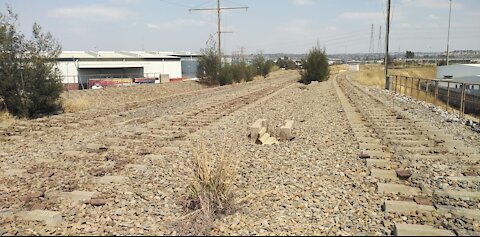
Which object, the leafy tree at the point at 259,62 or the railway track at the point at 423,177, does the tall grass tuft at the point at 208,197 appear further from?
the leafy tree at the point at 259,62

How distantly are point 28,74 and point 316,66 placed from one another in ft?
119

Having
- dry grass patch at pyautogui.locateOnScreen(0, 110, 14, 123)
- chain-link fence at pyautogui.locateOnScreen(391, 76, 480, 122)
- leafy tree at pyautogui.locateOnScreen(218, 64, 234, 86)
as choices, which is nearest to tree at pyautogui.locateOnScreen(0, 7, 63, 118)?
dry grass patch at pyautogui.locateOnScreen(0, 110, 14, 123)

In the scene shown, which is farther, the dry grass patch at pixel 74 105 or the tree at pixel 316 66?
the tree at pixel 316 66

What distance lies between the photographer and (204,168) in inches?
235

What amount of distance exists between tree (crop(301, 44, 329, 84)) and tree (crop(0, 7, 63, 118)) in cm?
3420

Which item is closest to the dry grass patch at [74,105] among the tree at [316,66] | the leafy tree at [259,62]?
the tree at [316,66]

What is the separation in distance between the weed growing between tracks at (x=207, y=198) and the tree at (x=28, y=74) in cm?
1271

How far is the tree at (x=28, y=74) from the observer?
15.9 m

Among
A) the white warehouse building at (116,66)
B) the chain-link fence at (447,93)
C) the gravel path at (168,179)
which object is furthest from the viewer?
the white warehouse building at (116,66)

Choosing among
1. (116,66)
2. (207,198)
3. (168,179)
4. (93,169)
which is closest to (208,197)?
(207,198)

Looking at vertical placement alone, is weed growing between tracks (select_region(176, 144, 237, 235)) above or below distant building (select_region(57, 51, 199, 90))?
below

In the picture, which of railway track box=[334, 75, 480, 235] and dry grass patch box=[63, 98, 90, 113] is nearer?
railway track box=[334, 75, 480, 235]

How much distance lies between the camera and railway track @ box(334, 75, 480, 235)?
5.26 m

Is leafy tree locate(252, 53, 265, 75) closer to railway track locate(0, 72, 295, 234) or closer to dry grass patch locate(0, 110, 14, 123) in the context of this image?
dry grass patch locate(0, 110, 14, 123)
